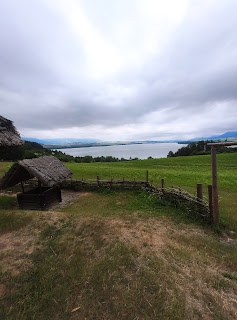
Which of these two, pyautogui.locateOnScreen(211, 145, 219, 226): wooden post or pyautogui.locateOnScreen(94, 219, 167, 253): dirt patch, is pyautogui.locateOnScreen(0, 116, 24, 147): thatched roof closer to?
pyautogui.locateOnScreen(94, 219, 167, 253): dirt patch

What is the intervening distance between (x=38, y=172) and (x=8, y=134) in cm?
294

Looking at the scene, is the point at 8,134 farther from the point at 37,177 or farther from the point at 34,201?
the point at 34,201

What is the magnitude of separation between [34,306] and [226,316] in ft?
13.0

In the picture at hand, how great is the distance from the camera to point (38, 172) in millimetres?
9203

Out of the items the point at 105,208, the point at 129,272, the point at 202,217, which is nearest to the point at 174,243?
the point at 129,272

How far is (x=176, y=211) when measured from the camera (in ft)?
27.5

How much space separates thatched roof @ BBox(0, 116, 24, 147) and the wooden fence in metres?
7.23

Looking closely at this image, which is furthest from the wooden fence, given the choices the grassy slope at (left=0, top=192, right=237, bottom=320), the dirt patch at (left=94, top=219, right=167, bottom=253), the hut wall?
the hut wall

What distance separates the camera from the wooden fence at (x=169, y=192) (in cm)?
739

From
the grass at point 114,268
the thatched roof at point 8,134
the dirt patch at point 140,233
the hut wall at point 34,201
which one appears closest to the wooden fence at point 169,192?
the grass at point 114,268

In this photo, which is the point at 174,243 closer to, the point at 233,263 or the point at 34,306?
the point at 233,263

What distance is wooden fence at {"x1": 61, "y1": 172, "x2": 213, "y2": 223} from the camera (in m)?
7.39

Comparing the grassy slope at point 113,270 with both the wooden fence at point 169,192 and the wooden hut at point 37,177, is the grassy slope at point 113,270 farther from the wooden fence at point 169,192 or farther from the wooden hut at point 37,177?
the wooden hut at point 37,177

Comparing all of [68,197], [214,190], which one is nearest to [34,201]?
[68,197]
